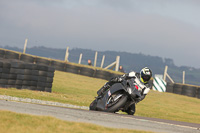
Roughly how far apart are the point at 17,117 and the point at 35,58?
29.1 m

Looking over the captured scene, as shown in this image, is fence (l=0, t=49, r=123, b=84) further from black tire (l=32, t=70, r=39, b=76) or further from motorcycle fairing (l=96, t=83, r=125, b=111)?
motorcycle fairing (l=96, t=83, r=125, b=111)

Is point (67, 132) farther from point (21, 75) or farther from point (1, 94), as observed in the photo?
point (21, 75)

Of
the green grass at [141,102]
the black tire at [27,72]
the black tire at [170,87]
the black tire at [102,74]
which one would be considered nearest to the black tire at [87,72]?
the black tire at [102,74]

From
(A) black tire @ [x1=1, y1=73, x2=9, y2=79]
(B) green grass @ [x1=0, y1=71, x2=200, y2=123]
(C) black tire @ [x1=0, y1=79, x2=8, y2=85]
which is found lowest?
(B) green grass @ [x1=0, y1=71, x2=200, y2=123]

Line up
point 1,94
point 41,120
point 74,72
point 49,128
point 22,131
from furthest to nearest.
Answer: point 74,72 → point 1,94 → point 41,120 → point 49,128 → point 22,131

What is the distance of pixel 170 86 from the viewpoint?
30.9 m

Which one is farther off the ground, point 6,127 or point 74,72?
point 74,72

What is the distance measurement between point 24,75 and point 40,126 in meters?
11.6

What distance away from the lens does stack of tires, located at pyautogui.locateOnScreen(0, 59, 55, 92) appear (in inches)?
647

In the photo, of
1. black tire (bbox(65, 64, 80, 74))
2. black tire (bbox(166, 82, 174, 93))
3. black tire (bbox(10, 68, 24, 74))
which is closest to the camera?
black tire (bbox(10, 68, 24, 74))

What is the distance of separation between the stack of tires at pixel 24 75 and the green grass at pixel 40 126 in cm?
1000

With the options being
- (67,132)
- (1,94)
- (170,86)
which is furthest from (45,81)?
(170,86)

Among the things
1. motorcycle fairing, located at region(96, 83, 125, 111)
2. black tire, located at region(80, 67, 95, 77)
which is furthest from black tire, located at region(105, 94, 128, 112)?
black tire, located at region(80, 67, 95, 77)

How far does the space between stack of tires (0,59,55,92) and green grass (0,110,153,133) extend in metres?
10.0
